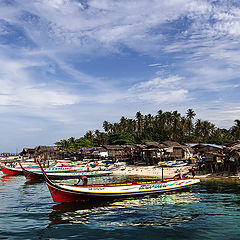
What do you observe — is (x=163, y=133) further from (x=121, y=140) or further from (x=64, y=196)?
(x=64, y=196)

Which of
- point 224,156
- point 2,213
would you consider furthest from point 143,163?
point 2,213

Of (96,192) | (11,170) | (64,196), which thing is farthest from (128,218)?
(11,170)

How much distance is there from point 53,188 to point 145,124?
10282 cm

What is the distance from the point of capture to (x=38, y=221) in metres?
16.8

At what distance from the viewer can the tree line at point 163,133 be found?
99.3m

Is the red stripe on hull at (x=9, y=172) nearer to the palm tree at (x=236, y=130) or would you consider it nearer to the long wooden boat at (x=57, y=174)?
the long wooden boat at (x=57, y=174)

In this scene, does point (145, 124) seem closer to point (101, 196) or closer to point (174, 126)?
point (174, 126)

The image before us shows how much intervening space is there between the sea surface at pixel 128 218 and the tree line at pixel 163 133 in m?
74.0

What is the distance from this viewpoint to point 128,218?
17.0 meters

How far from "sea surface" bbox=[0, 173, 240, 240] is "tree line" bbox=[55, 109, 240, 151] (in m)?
74.0

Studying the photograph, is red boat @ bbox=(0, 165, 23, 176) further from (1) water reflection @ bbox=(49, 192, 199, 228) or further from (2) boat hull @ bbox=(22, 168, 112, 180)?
(1) water reflection @ bbox=(49, 192, 199, 228)

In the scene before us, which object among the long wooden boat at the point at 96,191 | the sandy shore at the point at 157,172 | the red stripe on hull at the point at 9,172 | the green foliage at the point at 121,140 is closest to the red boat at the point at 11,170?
the red stripe on hull at the point at 9,172

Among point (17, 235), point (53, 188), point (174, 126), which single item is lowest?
point (17, 235)

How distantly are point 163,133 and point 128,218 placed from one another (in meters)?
88.3
